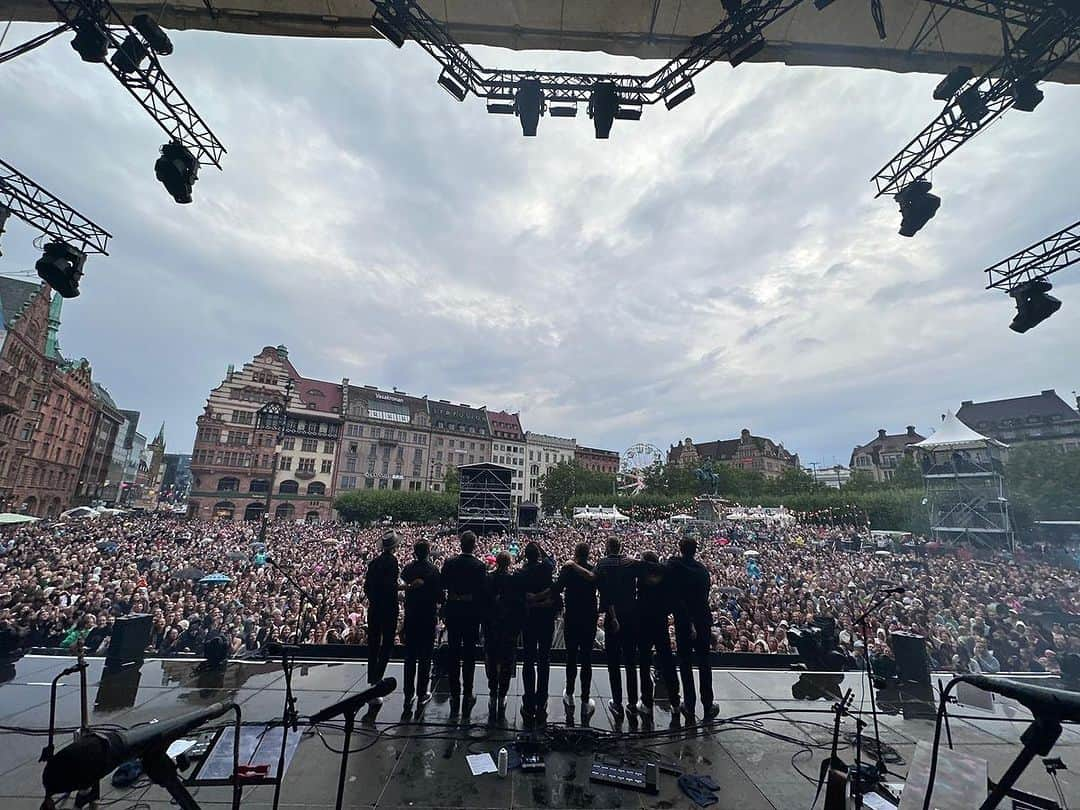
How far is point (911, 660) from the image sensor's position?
6.93 meters

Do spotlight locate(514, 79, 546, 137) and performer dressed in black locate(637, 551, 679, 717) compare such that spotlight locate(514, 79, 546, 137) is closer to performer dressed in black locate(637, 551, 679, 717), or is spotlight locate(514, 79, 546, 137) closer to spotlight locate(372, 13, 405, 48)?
spotlight locate(372, 13, 405, 48)

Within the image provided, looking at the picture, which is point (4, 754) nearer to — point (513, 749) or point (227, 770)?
point (227, 770)

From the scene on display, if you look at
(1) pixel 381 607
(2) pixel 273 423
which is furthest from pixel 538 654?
(2) pixel 273 423

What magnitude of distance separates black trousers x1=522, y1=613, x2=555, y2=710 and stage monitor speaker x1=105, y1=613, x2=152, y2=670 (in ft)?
19.8

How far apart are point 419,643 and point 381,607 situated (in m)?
0.69

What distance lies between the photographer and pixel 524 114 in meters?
8.17

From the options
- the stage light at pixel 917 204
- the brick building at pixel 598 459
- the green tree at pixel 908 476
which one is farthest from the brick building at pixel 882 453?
the stage light at pixel 917 204

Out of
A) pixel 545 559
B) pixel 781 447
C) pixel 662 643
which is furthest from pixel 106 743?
pixel 781 447

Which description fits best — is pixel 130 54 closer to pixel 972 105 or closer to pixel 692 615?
pixel 692 615

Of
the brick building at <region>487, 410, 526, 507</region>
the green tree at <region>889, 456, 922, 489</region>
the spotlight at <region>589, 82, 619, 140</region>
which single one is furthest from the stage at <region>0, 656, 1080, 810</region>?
the brick building at <region>487, 410, 526, 507</region>

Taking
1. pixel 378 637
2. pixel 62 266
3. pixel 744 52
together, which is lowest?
pixel 378 637

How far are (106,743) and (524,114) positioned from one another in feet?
30.1

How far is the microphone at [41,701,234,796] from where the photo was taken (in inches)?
67.0

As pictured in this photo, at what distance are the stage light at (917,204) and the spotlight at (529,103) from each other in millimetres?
7090
